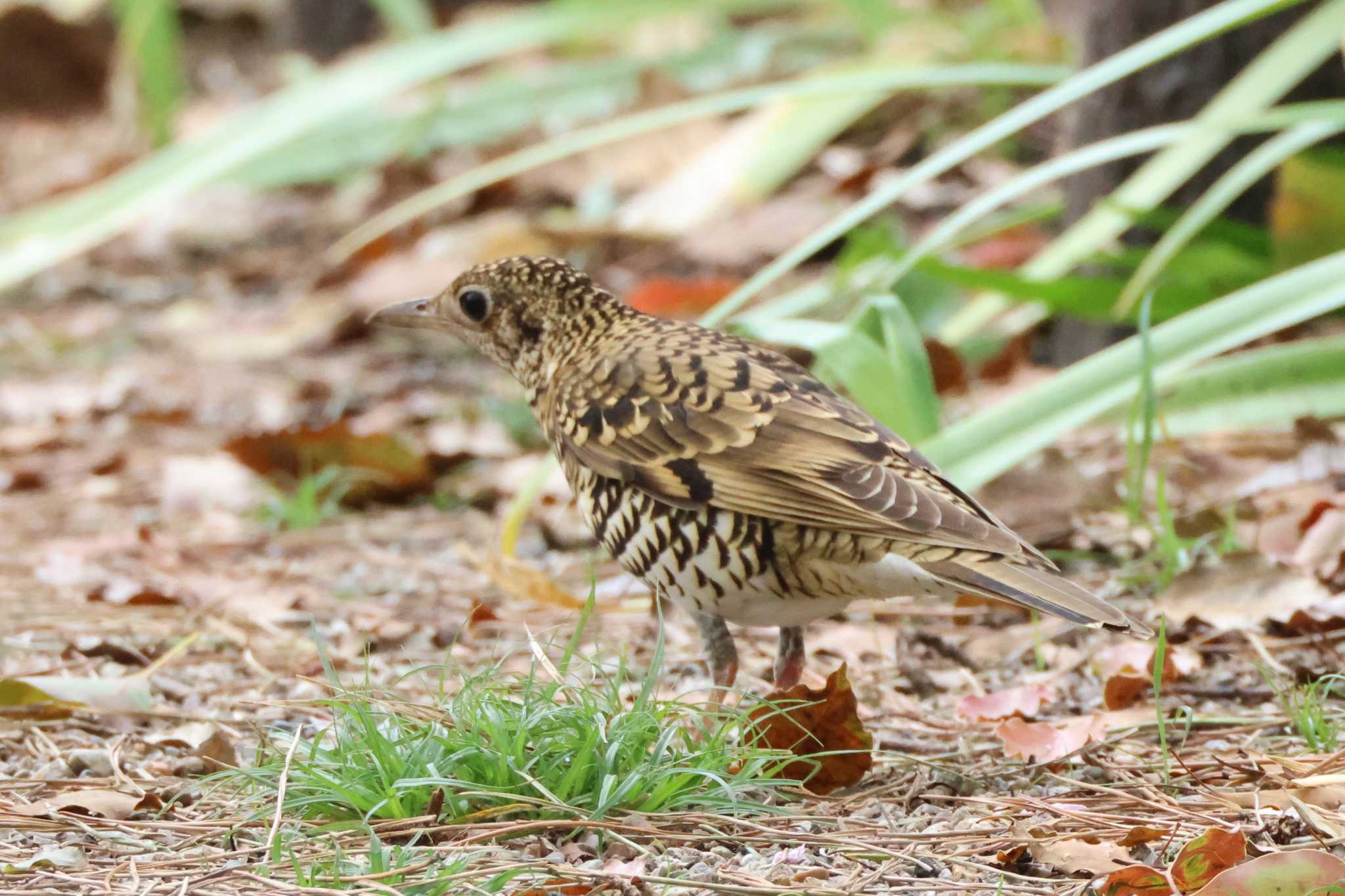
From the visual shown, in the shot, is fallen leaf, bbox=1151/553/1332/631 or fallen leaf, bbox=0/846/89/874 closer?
fallen leaf, bbox=0/846/89/874

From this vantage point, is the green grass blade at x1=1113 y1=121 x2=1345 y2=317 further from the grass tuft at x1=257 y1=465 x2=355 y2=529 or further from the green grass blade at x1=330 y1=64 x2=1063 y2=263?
the grass tuft at x1=257 y1=465 x2=355 y2=529

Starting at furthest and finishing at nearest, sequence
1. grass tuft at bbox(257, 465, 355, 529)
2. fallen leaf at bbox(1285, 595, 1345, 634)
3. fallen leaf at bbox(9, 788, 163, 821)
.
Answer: grass tuft at bbox(257, 465, 355, 529)
fallen leaf at bbox(1285, 595, 1345, 634)
fallen leaf at bbox(9, 788, 163, 821)

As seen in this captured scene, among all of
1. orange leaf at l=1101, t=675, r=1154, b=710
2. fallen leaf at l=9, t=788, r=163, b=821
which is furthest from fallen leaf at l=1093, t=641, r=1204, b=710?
fallen leaf at l=9, t=788, r=163, b=821

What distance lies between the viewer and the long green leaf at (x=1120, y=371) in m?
3.56

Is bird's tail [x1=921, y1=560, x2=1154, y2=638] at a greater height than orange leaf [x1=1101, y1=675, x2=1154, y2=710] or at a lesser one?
greater

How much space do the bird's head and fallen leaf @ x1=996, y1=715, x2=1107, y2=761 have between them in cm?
127

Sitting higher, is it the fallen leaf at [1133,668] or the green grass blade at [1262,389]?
the green grass blade at [1262,389]

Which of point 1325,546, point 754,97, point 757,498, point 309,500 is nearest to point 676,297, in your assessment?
point 754,97

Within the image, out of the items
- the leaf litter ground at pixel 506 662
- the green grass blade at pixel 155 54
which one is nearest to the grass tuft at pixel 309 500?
the leaf litter ground at pixel 506 662

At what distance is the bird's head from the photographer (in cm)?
360

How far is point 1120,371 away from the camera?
3.67m

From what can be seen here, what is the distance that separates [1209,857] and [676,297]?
377 centimetres

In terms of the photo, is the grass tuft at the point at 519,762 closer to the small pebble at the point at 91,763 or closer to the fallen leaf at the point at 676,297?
the small pebble at the point at 91,763

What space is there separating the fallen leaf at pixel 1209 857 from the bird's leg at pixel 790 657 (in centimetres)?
108
